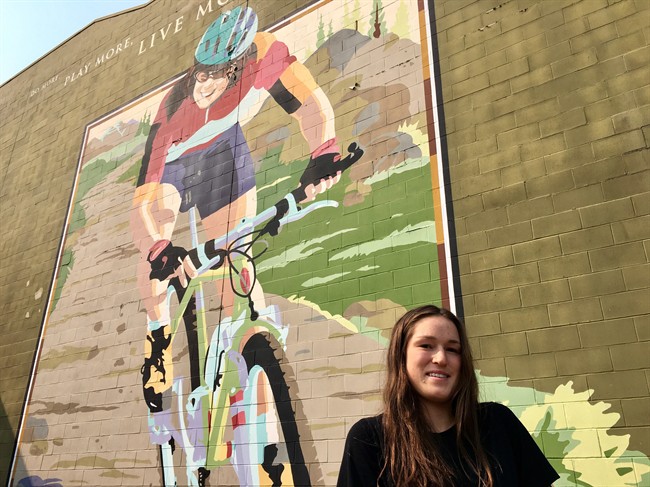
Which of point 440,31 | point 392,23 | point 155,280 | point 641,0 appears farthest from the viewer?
point 155,280

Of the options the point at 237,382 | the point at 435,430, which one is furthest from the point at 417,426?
the point at 237,382

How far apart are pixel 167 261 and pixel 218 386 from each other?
75.5 inches

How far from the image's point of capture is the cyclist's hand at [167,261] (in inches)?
258

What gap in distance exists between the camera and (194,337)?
6.04m

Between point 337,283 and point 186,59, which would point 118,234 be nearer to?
point 186,59

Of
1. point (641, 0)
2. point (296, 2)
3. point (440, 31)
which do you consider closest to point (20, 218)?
point (296, 2)

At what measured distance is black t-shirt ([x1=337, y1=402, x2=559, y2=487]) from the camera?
1.63 m

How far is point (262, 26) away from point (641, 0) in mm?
4531

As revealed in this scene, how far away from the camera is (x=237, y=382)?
544 cm

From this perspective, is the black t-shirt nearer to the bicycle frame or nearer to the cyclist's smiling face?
the bicycle frame

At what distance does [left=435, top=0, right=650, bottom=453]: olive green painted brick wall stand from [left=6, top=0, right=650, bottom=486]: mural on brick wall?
25 centimetres

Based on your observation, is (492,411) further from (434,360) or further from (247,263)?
Answer: (247,263)

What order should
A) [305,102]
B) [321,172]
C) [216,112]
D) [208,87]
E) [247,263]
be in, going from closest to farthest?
[321,172], [247,263], [305,102], [216,112], [208,87]

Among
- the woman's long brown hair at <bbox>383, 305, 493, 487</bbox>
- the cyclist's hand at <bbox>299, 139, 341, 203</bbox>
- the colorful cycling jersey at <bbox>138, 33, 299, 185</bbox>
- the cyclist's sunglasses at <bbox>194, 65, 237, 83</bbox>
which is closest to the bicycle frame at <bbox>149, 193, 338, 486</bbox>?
the cyclist's hand at <bbox>299, 139, 341, 203</bbox>
